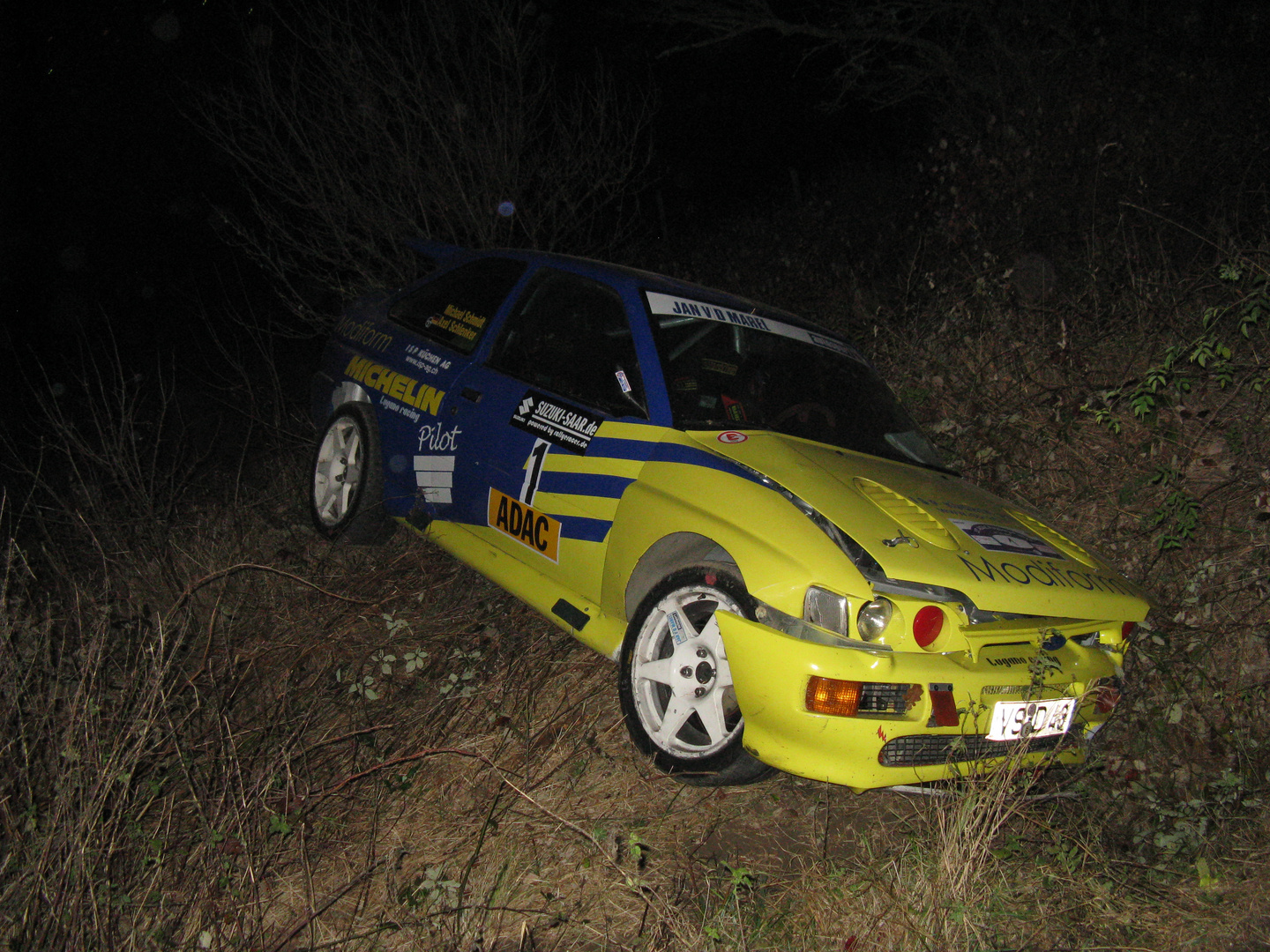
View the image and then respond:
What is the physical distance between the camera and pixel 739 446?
3381 millimetres

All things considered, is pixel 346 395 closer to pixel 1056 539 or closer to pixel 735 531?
pixel 735 531

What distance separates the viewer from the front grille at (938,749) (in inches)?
109

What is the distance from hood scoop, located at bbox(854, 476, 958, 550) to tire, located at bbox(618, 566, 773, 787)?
0.64 meters

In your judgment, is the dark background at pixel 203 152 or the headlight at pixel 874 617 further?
the dark background at pixel 203 152

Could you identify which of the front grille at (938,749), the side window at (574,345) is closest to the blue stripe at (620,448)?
the side window at (574,345)

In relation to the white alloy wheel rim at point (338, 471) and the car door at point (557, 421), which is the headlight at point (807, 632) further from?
the white alloy wheel rim at point (338, 471)

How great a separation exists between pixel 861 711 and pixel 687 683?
24.5 inches

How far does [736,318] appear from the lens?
411 cm

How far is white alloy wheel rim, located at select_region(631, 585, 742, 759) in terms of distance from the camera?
10.1 feet

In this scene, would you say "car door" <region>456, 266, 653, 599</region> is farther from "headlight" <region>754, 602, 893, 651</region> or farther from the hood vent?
the hood vent

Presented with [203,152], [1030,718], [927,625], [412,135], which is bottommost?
[1030,718]

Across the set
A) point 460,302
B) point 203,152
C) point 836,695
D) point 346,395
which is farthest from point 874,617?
point 203,152

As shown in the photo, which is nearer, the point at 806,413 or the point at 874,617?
the point at 874,617

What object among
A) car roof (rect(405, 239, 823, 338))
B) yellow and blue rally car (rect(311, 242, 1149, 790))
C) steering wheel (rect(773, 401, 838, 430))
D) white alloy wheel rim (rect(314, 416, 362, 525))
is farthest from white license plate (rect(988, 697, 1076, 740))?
white alloy wheel rim (rect(314, 416, 362, 525))
